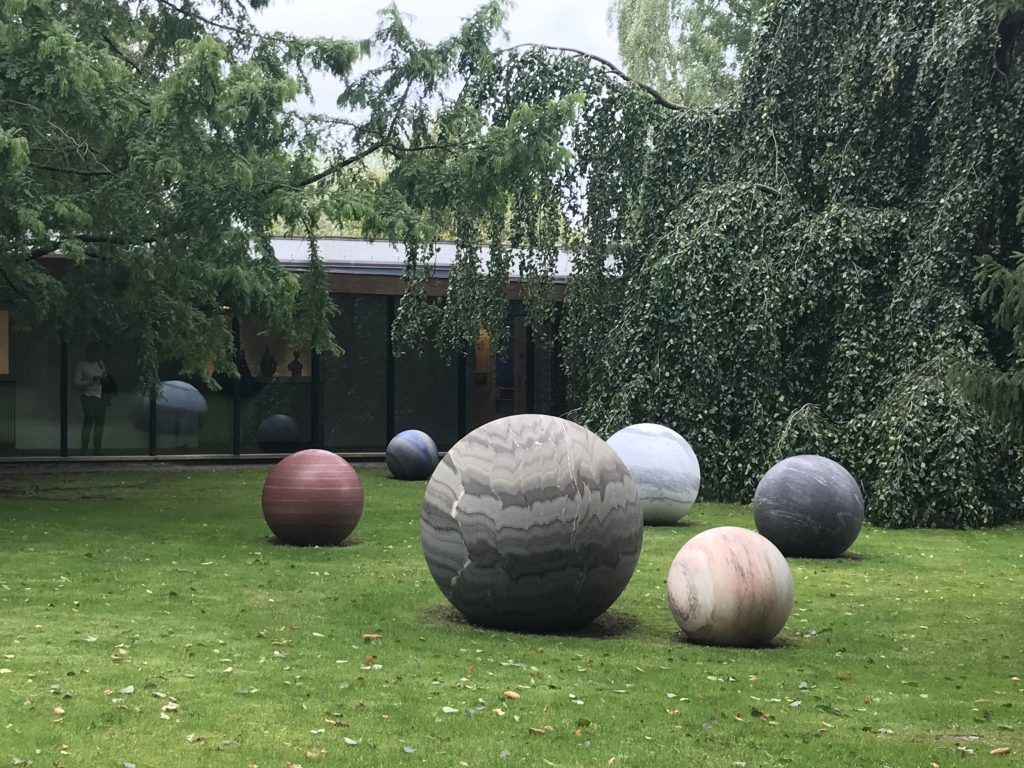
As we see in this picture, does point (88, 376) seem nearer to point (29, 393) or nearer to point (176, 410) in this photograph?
point (29, 393)

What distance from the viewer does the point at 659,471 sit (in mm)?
15438

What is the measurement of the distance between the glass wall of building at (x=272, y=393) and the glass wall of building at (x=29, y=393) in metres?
3.31

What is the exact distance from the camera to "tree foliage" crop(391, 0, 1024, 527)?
16.8 m

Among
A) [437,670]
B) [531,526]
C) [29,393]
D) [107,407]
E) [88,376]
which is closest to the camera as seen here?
[437,670]

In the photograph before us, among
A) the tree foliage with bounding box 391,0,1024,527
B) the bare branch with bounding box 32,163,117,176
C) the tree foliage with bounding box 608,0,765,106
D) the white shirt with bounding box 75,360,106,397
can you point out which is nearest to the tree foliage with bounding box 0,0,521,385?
A: the bare branch with bounding box 32,163,117,176

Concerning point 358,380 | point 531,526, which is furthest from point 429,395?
point 531,526

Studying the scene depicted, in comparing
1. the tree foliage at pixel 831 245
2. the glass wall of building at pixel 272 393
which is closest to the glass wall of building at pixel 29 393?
the glass wall of building at pixel 272 393

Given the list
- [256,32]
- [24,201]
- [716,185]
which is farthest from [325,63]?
[716,185]

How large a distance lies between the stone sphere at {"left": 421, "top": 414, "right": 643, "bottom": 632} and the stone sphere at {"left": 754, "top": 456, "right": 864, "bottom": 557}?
4.42 m

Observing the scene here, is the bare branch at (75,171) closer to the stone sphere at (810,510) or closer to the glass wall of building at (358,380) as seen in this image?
the stone sphere at (810,510)

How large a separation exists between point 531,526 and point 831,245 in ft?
33.7

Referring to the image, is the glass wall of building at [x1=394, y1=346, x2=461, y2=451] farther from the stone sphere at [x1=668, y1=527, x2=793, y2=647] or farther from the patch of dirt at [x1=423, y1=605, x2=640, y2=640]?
the stone sphere at [x1=668, y1=527, x2=793, y2=647]

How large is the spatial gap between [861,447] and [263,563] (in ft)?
27.4

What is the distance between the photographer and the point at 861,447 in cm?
1716
